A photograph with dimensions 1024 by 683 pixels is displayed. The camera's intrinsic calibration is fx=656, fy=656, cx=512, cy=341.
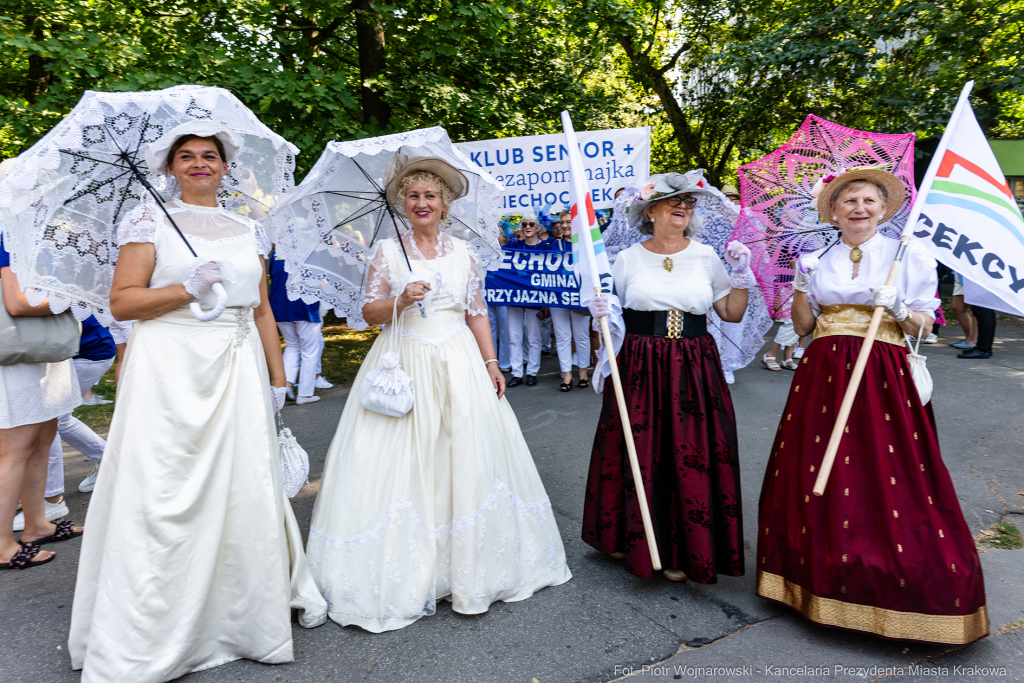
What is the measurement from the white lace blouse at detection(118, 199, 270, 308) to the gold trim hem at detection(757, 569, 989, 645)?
2757mm

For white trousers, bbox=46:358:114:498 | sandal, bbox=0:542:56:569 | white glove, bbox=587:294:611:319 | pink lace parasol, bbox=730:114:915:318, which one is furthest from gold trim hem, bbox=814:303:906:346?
white trousers, bbox=46:358:114:498

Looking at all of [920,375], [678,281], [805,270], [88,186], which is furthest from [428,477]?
[920,375]

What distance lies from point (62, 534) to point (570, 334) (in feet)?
17.5

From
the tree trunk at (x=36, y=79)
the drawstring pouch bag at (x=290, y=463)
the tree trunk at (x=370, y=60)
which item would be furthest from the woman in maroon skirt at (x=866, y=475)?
the tree trunk at (x=36, y=79)

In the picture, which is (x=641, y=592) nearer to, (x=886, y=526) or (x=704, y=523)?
(x=704, y=523)

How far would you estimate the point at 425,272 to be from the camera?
3.23 metres

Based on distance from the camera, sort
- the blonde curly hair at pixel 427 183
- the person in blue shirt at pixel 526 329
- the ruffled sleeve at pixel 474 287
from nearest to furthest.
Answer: the blonde curly hair at pixel 427 183
the ruffled sleeve at pixel 474 287
the person in blue shirt at pixel 526 329

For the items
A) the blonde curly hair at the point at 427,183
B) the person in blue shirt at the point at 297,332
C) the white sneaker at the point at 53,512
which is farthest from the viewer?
the person in blue shirt at the point at 297,332

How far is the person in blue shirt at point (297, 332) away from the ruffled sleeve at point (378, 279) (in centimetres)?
402

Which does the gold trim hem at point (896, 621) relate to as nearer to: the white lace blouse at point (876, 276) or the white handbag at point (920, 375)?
the white handbag at point (920, 375)

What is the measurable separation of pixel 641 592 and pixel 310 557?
1.62 m

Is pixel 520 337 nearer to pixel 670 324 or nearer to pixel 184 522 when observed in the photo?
pixel 670 324

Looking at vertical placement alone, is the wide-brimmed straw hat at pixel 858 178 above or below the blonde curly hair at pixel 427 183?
above

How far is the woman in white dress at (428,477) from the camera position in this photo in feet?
9.83
